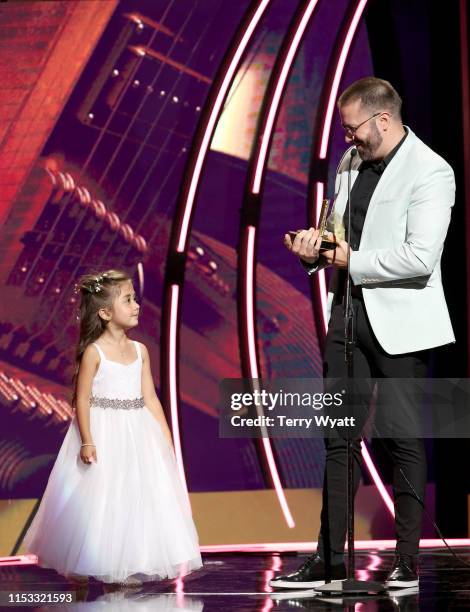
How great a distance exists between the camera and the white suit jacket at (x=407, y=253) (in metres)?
3.09

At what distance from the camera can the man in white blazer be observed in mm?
3096

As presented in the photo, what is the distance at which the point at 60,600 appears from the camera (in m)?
3.10

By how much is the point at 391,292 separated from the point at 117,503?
1191mm

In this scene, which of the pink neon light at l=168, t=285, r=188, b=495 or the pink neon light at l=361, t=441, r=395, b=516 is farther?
the pink neon light at l=361, t=441, r=395, b=516

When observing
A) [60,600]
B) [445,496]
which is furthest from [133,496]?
[445,496]

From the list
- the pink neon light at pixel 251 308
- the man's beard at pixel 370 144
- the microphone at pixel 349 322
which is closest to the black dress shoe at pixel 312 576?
the microphone at pixel 349 322

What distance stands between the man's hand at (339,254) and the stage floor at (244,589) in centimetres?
97

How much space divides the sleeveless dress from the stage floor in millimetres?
85

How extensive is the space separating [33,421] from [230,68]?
1790mm

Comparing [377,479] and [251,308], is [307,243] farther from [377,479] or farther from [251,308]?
[377,479]

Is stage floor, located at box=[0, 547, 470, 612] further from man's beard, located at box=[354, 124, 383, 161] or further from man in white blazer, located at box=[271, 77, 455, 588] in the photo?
man's beard, located at box=[354, 124, 383, 161]

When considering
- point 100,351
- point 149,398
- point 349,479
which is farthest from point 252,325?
point 349,479
